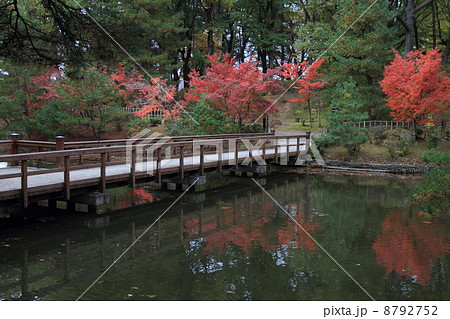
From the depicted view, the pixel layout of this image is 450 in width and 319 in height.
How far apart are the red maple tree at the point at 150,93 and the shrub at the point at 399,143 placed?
1097 cm

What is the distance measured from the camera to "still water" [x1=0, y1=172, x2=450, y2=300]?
20.9 ft

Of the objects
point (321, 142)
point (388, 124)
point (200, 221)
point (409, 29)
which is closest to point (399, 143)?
point (321, 142)

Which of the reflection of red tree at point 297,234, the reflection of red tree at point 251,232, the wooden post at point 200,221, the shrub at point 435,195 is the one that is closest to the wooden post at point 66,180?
the reflection of red tree at point 251,232

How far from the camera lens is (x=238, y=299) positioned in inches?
238

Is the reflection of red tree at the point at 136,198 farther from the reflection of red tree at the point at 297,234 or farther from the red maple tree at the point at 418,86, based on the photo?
the red maple tree at the point at 418,86

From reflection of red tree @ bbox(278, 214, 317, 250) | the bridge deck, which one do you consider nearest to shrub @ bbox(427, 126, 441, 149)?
the bridge deck

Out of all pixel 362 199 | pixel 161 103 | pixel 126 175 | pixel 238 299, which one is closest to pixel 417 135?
pixel 362 199

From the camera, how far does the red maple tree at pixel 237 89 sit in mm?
20250

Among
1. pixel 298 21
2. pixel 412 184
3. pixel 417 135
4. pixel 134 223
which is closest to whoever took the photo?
pixel 134 223

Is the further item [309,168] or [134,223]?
[309,168]

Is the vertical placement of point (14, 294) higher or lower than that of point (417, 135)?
lower

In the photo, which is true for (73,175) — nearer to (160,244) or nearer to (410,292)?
(160,244)

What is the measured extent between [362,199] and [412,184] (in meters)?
3.89

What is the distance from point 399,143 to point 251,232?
44.1ft
